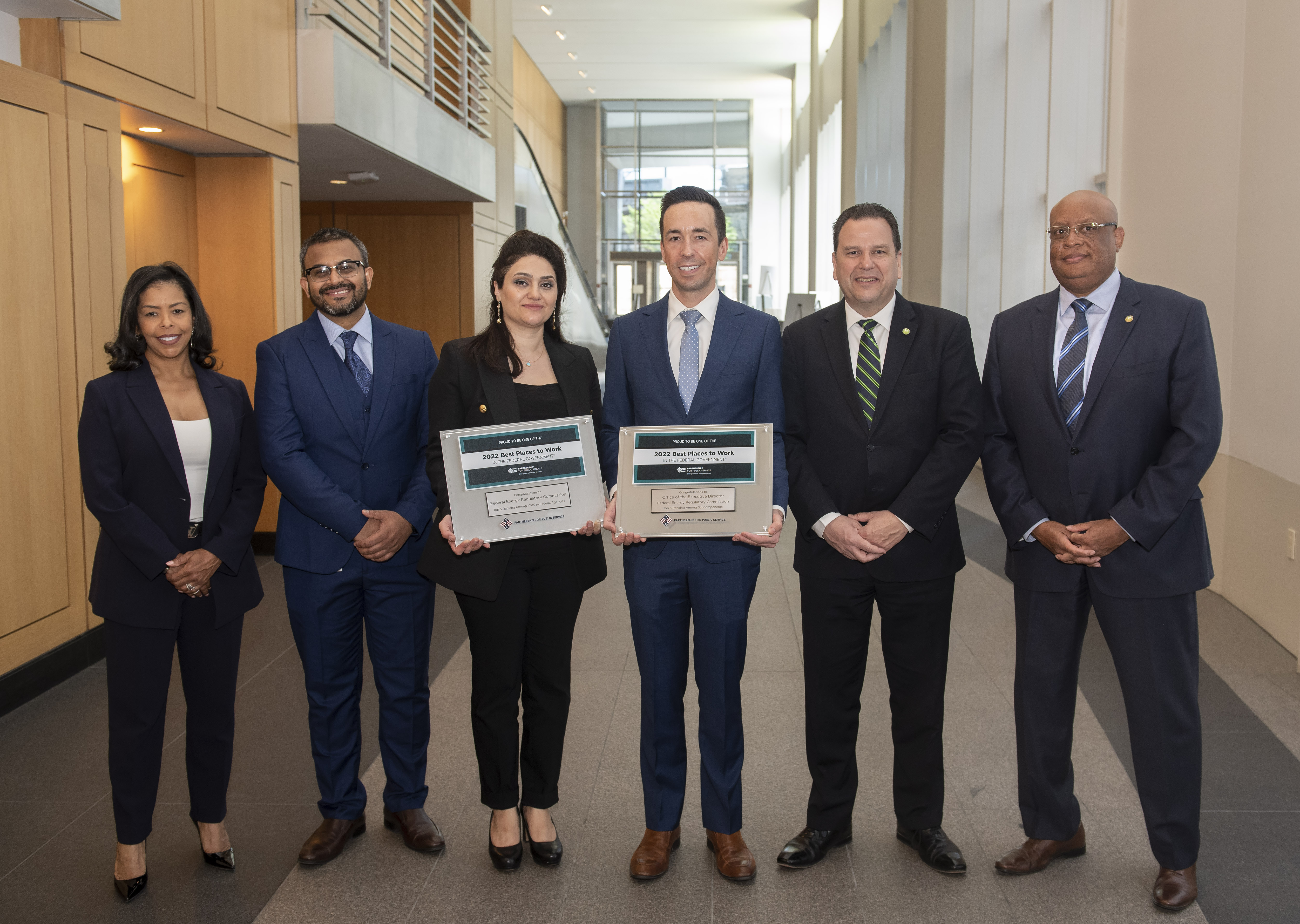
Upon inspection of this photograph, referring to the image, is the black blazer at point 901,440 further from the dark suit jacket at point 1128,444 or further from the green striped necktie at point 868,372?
the dark suit jacket at point 1128,444

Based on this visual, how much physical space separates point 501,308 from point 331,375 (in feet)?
1.76

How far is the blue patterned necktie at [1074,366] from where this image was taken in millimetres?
2768

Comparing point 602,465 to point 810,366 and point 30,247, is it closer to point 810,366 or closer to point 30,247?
point 810,366

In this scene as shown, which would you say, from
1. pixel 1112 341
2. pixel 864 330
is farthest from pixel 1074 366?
pixel 864 330

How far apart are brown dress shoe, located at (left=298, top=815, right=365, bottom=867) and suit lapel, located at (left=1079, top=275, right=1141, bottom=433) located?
243 centimetres

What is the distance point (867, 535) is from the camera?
273 cm

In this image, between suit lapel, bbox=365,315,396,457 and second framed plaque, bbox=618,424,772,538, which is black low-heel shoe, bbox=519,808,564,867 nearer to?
Answer: second framed plaque, bbox=618,424,772,538

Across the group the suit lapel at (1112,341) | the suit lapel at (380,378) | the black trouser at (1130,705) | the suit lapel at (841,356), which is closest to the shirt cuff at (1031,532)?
the black trouser at (1130,705)

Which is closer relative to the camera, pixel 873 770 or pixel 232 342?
pixel 873 770

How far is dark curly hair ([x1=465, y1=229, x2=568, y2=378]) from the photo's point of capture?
9.11 ft

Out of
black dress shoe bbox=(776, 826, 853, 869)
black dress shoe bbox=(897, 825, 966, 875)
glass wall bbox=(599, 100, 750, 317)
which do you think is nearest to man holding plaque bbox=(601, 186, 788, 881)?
black dress shoe bbox=(776, 826, 853, 869)

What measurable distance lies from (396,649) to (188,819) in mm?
976

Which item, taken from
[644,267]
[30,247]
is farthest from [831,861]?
[644,267]

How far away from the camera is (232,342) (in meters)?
6.82
